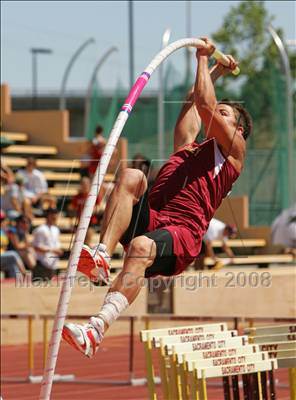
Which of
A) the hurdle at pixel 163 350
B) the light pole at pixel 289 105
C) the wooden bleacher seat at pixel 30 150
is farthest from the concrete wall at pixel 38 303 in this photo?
the hurdle at pixel 163 350

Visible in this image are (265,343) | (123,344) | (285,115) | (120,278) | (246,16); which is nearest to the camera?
(120,278)

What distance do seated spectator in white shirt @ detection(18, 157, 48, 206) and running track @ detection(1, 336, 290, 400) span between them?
3180 millimetres

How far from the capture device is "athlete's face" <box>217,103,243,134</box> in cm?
820

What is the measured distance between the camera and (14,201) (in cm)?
1839

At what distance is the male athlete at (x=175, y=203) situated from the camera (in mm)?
7539

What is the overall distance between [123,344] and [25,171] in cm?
389

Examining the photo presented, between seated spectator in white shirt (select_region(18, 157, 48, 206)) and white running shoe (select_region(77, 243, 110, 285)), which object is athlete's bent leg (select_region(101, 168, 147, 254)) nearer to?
white running shoe (select_region(77, 243, 110, 285))

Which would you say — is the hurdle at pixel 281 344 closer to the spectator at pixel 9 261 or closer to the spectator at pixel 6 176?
the spectator at pixel 9 261

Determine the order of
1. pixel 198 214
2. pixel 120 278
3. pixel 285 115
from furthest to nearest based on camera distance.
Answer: pixel 285 115
pixel 198 214
pixel 120 278

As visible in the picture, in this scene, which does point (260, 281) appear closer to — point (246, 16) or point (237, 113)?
point (237, 113)

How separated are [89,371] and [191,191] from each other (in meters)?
6.86

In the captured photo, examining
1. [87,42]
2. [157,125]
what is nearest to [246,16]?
[87,42]

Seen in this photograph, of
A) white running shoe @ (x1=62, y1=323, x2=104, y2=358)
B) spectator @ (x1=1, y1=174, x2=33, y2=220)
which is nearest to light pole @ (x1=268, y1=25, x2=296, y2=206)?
spectator @ (x1=1, y1=174, x2=33, y2=220)

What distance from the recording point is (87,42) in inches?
1014
